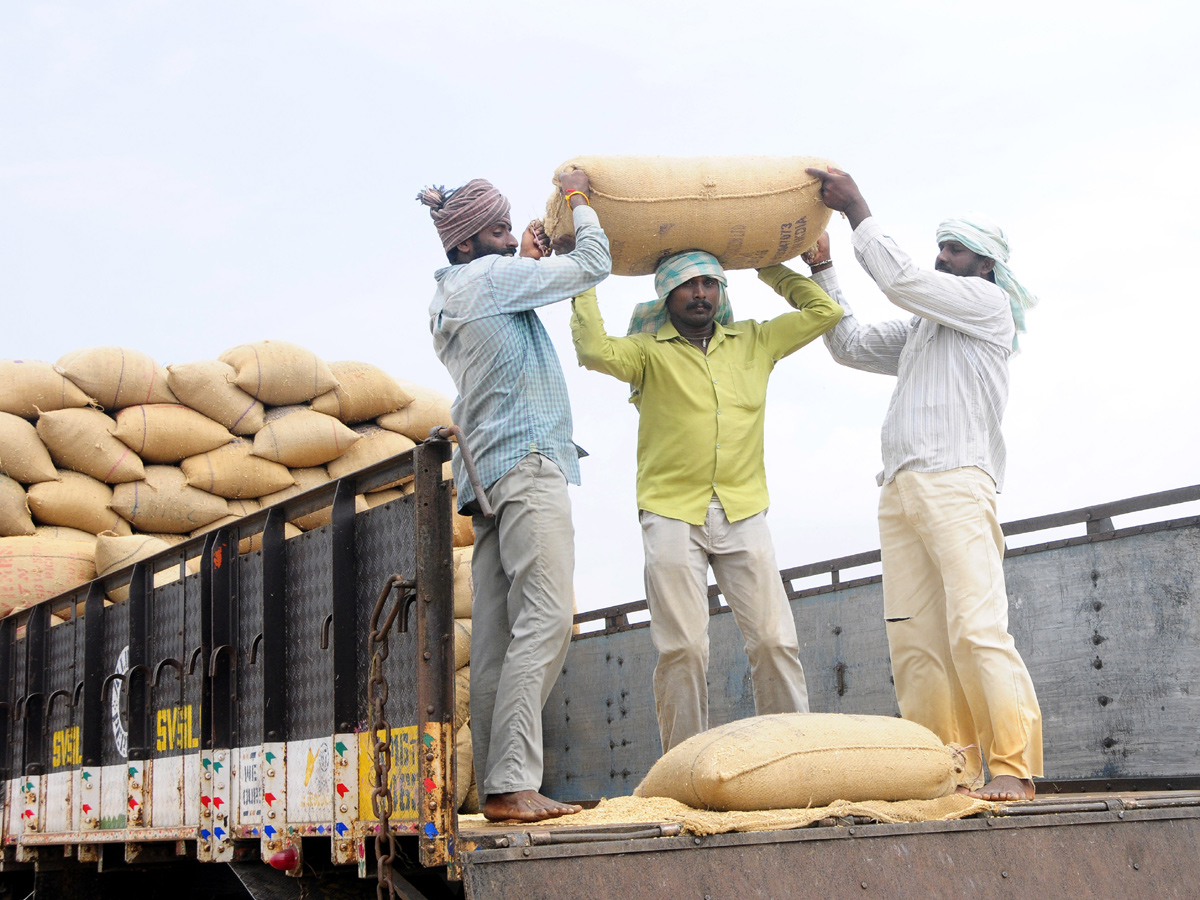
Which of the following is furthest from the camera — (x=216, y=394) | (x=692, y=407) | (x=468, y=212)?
(x=216, y=394)

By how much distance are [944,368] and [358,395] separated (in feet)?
12.6

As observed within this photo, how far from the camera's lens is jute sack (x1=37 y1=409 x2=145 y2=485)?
5918 millimetres

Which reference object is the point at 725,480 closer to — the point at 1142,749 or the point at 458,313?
the point at 458,313

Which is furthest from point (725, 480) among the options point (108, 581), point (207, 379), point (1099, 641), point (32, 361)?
point (32, 361)

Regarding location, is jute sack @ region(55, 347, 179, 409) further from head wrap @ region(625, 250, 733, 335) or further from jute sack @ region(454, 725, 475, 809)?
head wrap @ region(625, 250, 733, 335)

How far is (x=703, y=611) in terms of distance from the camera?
3.40m

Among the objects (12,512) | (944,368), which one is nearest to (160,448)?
(12,512)

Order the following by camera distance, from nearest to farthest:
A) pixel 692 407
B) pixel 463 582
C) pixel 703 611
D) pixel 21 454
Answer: pixel 703 611 < pixel 692 407 < pixel 463 582 < pixel 21 454

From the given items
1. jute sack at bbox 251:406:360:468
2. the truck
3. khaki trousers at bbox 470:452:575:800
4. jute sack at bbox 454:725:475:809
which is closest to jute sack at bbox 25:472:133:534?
jute sack at bbox 251:406:360:468

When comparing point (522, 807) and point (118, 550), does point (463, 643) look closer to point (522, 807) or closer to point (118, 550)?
point (118, 550)

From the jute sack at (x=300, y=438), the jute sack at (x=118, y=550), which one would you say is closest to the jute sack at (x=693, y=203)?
the jute sack at (x=118, y=550)

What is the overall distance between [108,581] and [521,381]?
1.95 metres

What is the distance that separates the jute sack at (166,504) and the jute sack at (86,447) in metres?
0.09

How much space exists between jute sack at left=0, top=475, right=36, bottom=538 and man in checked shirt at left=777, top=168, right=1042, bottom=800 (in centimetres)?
412
